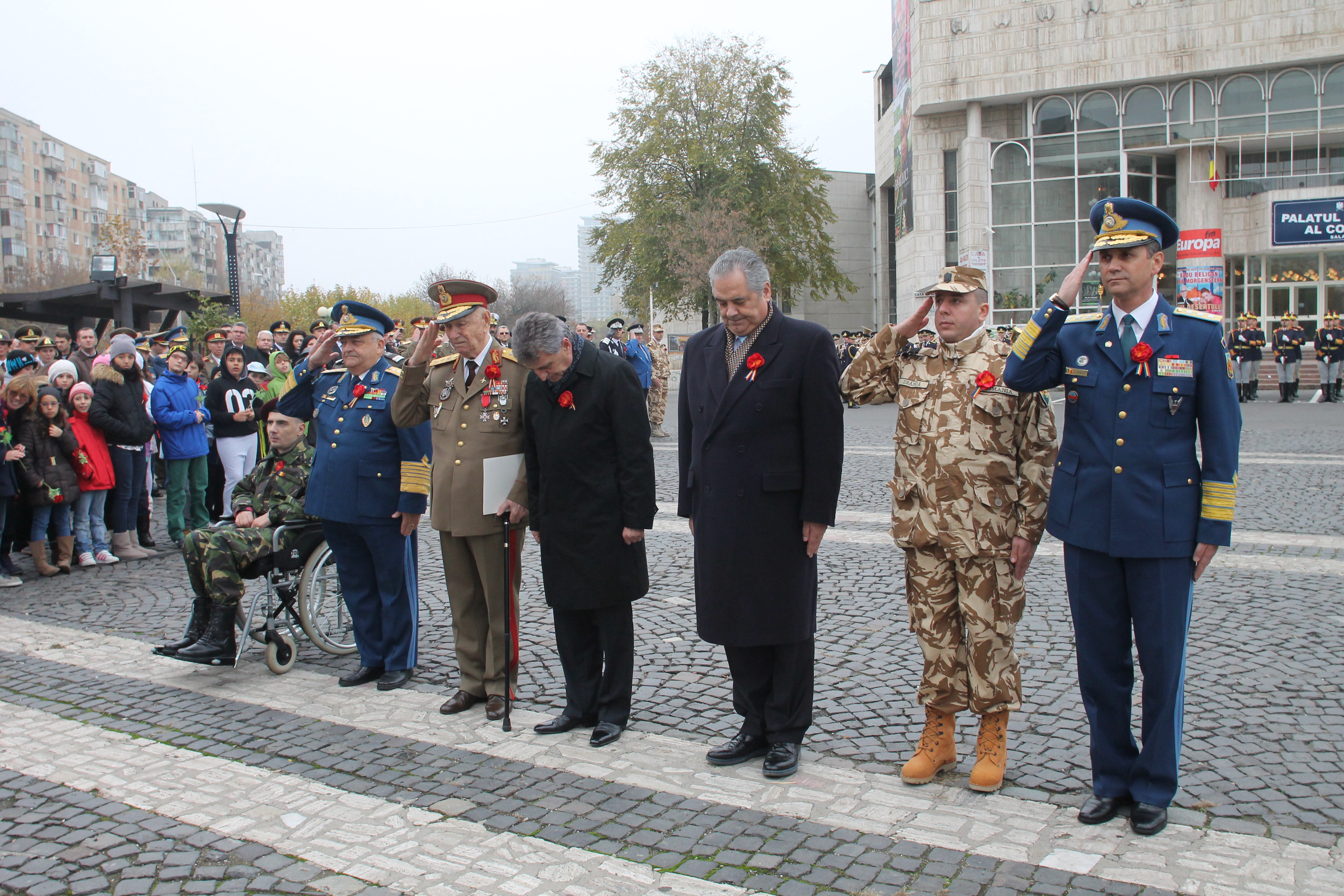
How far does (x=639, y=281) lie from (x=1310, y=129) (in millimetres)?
25608

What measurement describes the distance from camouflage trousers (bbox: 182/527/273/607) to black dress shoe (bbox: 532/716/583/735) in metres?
1.90

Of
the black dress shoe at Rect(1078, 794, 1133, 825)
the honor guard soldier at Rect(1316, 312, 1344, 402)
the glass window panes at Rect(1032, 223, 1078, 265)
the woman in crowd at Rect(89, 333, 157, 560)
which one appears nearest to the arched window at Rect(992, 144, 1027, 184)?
Answer: the glass window panes at Rect(1032, 223, 1078, 265)

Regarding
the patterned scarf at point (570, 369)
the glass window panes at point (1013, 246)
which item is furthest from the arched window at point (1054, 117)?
the patterned scarf at point (570, 369)

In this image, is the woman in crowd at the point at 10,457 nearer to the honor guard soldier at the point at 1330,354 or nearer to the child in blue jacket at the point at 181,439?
the child in blue jacket at the point at 181,439

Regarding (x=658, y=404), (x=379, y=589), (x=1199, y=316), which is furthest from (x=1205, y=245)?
(x=379, y=589)

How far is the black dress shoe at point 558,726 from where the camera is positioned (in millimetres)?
4516

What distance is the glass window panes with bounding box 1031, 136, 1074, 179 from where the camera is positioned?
121 feet

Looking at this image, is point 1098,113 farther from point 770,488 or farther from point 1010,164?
point 770,488

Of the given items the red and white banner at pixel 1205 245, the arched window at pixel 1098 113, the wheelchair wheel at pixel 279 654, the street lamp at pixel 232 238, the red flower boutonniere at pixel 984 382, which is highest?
the arched window at pixel 1098 113

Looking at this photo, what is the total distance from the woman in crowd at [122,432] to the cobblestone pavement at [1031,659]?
0.54m

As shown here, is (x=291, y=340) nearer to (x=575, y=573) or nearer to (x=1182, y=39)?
(x=575, y=573)

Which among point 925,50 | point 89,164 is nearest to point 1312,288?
point 925,50

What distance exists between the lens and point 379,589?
5.36 metres

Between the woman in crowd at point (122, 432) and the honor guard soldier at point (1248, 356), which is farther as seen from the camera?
the honor guard soldier at point (1248, 356)
